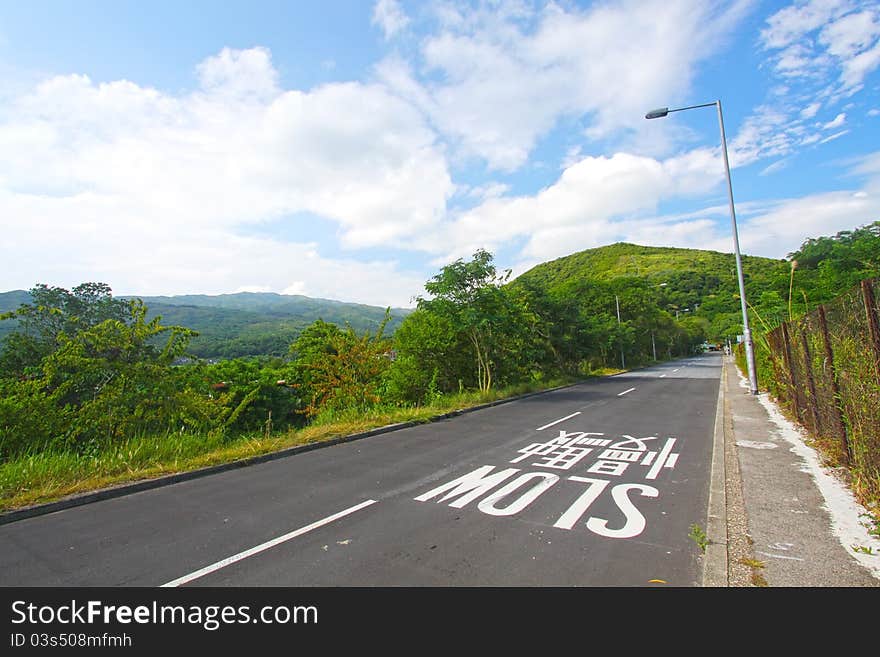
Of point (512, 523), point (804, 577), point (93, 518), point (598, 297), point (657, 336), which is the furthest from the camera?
point (657, 336)

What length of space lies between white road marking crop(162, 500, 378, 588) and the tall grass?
9.45 feet

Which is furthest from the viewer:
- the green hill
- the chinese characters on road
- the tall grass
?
the green hill

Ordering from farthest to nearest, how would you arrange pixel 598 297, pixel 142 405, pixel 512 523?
pixel 598 297 → pixel 142 405 → pixel 512 523

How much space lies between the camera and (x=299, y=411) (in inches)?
520

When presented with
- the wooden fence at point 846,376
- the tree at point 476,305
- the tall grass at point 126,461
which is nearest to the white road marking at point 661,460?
the wooden fence at point 846,376

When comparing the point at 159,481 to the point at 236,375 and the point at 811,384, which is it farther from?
the point at 811,384

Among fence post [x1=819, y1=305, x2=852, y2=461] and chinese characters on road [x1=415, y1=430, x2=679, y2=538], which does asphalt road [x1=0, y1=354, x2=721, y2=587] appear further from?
fence post [x1=819, y1=305, x2=852, y2=461]

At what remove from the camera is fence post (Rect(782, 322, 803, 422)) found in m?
7.95

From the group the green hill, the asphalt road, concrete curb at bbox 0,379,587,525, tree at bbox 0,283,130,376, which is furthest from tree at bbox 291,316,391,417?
the green hill

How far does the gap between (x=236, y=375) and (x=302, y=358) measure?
173 inches

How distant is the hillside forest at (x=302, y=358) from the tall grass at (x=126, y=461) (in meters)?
0.37

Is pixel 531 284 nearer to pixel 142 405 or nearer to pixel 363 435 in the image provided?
pixel 363 435
